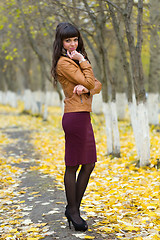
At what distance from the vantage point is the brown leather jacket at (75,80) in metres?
3.42

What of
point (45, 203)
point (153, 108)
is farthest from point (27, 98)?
point (45, 203)

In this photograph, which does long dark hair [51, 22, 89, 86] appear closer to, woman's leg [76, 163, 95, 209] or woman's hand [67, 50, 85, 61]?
woman's hand [67, 50, 85, 61]

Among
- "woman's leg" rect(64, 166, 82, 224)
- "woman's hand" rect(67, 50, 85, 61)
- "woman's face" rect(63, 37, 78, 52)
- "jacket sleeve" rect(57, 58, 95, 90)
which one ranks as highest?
"woman's face" rect(63, 37, 78, 52)

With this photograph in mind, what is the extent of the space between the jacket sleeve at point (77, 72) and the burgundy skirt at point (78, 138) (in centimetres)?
31

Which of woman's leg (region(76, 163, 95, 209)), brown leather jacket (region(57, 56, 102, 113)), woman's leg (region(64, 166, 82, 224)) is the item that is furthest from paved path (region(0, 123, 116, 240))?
brown leather jacket (region(57, 56, 102, 113))

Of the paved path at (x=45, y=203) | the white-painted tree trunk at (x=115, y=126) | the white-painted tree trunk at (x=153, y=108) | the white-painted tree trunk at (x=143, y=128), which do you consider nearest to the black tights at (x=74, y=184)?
the paved path at (x=45, y=203)

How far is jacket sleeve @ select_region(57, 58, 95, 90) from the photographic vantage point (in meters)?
3.41

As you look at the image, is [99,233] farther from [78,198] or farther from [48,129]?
[48,129]

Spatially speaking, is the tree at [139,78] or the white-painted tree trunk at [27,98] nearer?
the tree at [139,78]

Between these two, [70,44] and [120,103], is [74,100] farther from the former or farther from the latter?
[120,103]

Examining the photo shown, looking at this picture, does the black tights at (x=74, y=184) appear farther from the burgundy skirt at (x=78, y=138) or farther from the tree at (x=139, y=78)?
the tree at (x=139, y=78)

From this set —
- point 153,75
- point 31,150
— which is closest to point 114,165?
point 31,150

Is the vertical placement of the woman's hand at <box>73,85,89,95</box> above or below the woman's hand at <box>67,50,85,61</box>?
below

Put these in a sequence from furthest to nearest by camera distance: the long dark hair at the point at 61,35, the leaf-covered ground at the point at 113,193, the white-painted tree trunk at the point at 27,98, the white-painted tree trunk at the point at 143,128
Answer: the white-painted tree trunk at the point at 27,98
the white-painted tree trunk at the point at 143,128
the leaf-covered ground at the point at 113,193
the long dark hair at the point at 61,35
